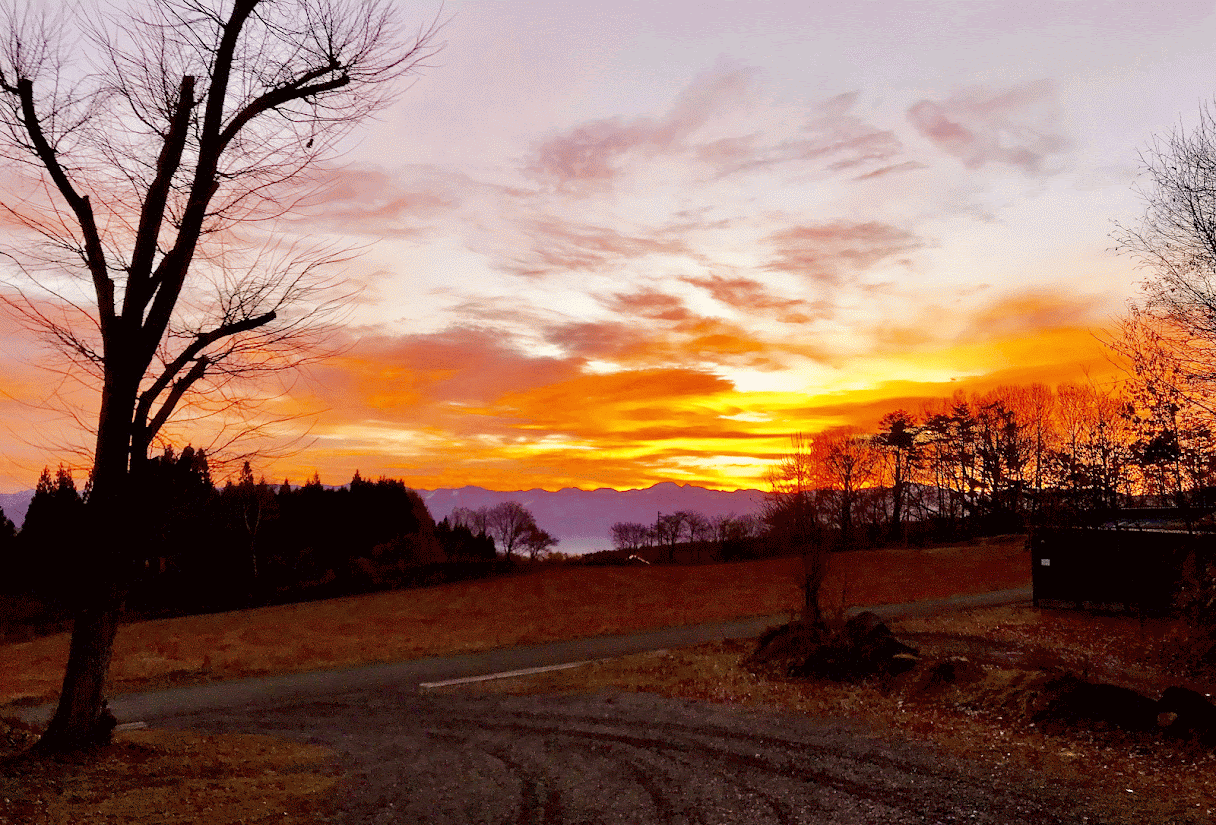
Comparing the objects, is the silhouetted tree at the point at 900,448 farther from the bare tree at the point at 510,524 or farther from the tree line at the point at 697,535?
the bare tree at the point at 510,524

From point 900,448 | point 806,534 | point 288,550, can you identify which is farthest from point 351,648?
point 900,448

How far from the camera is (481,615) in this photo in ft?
90.2

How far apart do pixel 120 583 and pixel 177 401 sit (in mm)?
2156

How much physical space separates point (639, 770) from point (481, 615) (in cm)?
1918

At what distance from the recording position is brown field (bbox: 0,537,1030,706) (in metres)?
19.8

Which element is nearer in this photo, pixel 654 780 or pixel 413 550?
pixel 654 780

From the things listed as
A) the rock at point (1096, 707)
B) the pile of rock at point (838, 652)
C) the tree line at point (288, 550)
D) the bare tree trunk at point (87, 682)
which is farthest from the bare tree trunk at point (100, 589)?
the tree line at point (288, 550)

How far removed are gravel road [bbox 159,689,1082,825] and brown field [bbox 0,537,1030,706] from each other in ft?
20.9

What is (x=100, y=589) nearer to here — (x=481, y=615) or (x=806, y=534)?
(x=806, y=534)

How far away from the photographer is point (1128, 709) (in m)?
9.76

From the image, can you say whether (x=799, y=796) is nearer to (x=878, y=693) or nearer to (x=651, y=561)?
(x=878, y=693)

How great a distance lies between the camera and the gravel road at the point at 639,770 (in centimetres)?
759

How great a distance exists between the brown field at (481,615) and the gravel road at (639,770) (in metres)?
6.36

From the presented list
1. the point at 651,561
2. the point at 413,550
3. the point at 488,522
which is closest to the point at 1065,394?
the point at 651,561
